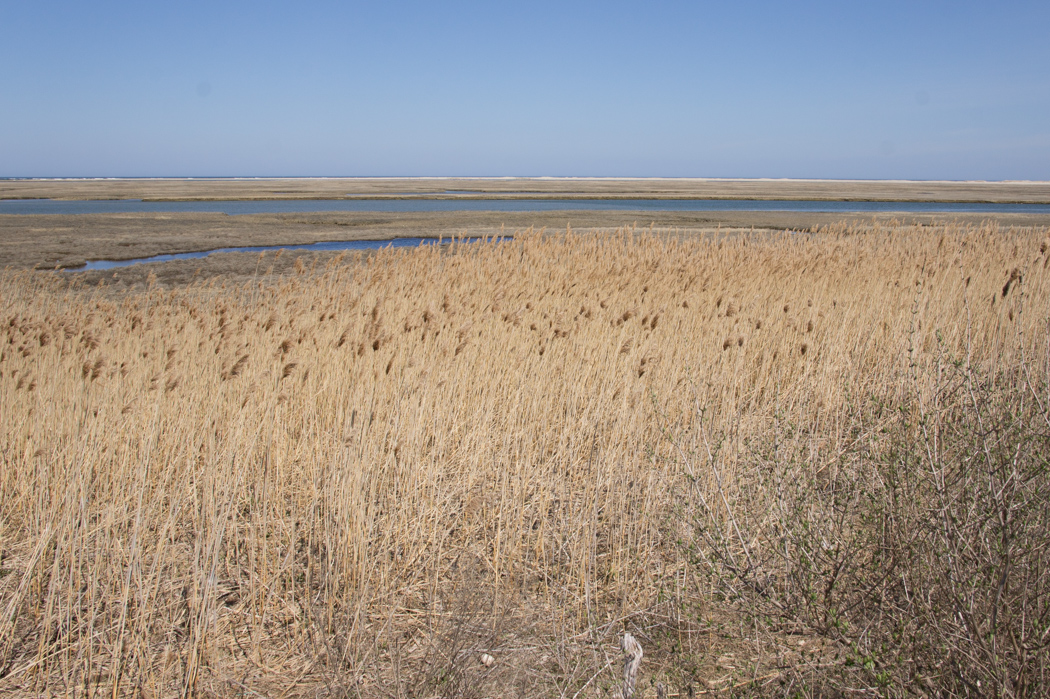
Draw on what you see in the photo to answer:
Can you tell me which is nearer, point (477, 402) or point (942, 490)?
point (942, 490)

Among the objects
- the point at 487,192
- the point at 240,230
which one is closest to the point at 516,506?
the point at 240,230

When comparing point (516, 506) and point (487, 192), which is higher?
point (487, 192)

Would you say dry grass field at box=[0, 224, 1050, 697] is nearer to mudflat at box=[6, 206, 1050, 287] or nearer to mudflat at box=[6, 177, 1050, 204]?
mudflat at box=[6, 206, 1050, 287]

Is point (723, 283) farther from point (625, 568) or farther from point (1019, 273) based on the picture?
point (625, 568)

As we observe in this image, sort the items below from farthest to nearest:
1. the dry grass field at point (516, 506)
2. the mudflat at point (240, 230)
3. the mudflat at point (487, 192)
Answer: the mudflat at point (487, 192)
the mudflat at point (240, 230)
the dry grass field at point (516, 506)

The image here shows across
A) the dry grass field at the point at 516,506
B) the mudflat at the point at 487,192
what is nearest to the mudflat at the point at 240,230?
the dry grass field at the point at 516,506

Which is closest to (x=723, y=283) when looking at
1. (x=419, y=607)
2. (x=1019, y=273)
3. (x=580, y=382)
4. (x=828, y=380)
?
(x=1019, y=273)

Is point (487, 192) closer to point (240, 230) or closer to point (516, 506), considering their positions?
point (240, 230)

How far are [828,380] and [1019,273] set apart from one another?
3.85 m

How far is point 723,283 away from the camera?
9.52 m

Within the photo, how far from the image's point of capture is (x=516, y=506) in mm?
3672

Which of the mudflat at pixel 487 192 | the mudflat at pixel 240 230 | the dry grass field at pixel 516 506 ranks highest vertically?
the mudflat at pixel 487 192

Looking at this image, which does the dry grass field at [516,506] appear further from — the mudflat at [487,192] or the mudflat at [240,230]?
the mudflat at [487,192]

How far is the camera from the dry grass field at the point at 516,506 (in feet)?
8.49
